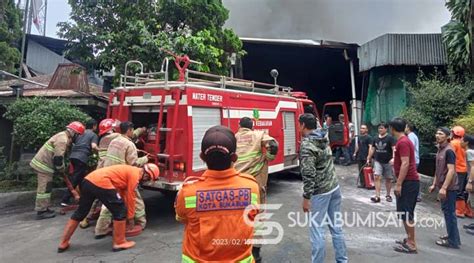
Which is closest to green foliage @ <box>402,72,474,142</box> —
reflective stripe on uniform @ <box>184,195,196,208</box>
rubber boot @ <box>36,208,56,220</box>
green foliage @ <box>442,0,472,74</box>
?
green foliage @ <box>442,0,472,74</box>

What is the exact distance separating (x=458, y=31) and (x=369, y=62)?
9.35 feet

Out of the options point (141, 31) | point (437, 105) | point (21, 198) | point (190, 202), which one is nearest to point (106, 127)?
point (21, 198)

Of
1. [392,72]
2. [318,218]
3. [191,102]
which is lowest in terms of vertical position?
[318,218]

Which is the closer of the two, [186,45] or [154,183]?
[154,183]

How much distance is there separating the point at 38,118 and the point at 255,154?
5.33 meters

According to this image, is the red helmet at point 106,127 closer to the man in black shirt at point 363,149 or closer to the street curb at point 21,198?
the street curb at point 21,198

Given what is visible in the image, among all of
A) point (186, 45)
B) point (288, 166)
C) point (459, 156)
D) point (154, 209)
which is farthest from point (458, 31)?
point (154, 209)

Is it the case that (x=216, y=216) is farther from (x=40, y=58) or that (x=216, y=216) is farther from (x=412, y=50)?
(x=40, y=58)

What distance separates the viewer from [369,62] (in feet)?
41.8

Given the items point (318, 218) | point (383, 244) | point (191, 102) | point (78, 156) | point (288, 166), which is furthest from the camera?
point (288, 166)

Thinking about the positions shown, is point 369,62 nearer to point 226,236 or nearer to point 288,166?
point 288,166

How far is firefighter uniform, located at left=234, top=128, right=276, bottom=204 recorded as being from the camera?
454 cm

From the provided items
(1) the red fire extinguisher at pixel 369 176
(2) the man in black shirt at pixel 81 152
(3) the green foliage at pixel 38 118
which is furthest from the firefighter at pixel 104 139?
(1) the red fire extinguisher at pixel 369 176

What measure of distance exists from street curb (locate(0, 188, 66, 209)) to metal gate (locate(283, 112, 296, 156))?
5162 mm
